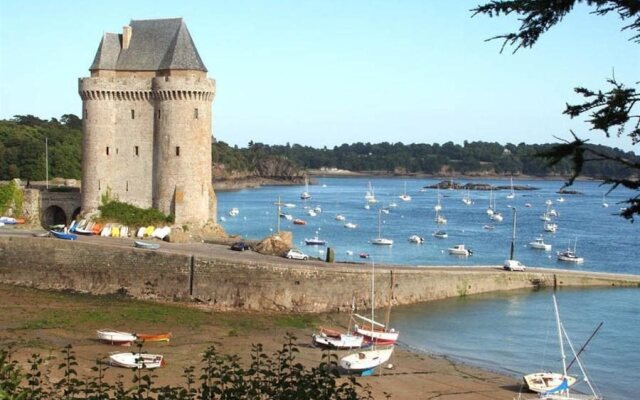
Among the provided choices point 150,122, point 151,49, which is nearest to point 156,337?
point 150,122

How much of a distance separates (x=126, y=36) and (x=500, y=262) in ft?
90.4

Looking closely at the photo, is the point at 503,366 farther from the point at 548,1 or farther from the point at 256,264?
the point at 548,1

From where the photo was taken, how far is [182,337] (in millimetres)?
28750

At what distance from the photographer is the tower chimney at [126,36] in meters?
42.2

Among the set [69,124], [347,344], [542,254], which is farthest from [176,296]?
[69,124]

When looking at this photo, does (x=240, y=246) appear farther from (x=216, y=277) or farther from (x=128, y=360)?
(x=128, y=360)

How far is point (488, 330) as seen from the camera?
33312 millimetres

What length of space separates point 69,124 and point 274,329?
87356mm

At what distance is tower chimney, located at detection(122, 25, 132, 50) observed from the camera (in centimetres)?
4216

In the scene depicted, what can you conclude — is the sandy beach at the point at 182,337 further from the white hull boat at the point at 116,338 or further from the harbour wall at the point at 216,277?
the harbour wall at the point at 216,277

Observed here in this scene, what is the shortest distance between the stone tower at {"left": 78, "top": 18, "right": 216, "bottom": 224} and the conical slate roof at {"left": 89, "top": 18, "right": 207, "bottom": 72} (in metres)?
0.05

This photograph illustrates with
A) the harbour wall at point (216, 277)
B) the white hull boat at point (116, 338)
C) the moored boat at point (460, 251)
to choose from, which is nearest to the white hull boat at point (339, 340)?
the harbour wall at point (216, 277)

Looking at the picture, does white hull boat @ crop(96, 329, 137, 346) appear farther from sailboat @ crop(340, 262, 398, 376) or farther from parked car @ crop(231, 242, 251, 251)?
parked car @ crop(231, 242, 251, 251)

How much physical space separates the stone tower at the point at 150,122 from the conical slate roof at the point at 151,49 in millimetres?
47
